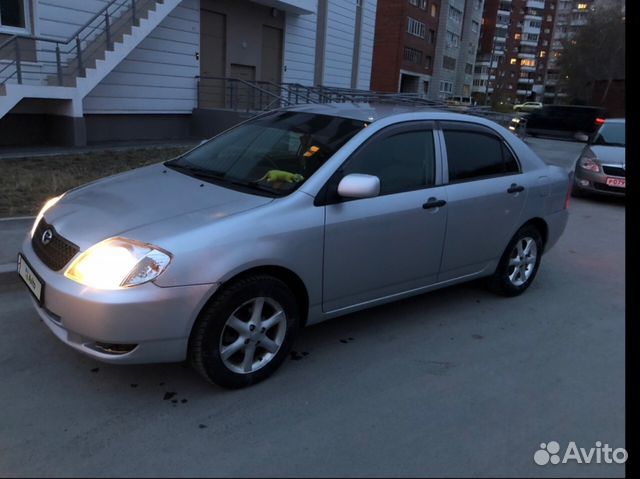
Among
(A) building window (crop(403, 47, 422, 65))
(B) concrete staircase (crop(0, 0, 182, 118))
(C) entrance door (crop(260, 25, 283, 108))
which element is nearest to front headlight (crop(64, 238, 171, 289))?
(B) concrete staircase (crop(0, 0, 182, 118))

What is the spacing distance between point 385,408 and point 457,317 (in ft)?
5.39

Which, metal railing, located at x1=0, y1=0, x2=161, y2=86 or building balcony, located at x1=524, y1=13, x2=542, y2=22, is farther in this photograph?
building balcony, located at x1=524, y1=13, x2=542, y2=22

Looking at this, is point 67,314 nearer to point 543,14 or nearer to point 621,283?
point 621,283

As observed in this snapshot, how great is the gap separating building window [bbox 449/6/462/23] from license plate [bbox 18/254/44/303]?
217 ft

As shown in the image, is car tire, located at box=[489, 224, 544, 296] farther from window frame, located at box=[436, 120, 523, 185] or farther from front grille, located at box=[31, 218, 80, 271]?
front grille, located at box=[31, 218, 80, 271]

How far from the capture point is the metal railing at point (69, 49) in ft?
36.8

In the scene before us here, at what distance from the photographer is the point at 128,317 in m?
2.81

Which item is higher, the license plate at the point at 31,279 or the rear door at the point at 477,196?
the rear door at the point at 477,196

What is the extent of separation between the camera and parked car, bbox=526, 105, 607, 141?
21.4 metres

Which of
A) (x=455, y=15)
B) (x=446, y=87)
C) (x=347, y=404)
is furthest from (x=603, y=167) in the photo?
(x=455, y=15)

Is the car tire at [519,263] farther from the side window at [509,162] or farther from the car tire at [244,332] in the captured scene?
the car tire at [244,332]

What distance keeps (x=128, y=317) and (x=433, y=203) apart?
7.53 feet

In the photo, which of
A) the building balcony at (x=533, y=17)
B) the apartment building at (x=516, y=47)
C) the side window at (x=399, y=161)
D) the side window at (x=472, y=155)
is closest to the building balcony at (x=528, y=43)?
the apartment building at (x=516, y=47)

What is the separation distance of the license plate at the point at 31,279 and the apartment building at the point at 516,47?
98.3 meters
